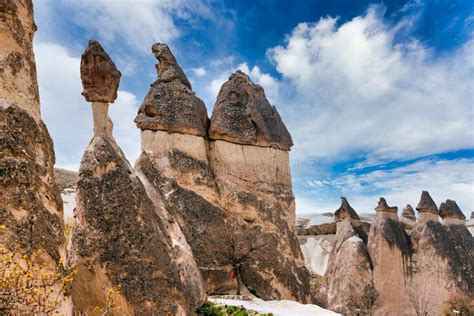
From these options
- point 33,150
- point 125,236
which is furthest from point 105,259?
point 33,150

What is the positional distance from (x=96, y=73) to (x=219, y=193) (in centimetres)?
602

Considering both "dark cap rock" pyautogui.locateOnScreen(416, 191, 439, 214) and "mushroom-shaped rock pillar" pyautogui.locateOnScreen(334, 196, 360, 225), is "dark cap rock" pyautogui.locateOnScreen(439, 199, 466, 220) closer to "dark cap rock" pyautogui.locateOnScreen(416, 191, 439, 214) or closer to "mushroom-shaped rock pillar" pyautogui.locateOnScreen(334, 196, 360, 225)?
"dark cap rock" pyautogui.locateOnScreen(416, 191, 439, 214)

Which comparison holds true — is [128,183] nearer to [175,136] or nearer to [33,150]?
[33,150]

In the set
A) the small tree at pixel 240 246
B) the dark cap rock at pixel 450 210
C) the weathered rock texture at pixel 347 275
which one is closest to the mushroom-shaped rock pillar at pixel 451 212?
the dark cap rock at pixel 450 210

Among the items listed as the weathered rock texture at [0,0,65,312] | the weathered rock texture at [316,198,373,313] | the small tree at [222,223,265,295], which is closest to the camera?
the weathered rock texture at [0,0,65,312]

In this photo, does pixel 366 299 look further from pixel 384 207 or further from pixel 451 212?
pixel 451 212

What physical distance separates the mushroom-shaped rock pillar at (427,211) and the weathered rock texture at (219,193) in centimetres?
486

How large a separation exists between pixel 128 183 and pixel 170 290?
5.32 feet

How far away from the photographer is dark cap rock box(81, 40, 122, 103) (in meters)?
7.12

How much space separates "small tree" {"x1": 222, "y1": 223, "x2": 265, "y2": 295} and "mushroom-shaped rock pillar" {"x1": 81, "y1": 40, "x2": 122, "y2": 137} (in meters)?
5.82

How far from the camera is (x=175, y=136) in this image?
12.2 metres

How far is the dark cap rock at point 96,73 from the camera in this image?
712cm

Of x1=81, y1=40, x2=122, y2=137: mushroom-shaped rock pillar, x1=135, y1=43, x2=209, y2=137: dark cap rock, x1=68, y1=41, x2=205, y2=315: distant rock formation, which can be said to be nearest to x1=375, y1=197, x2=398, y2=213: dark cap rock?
x1=135, y1=43, x2=209, y2=137: dark cap rock

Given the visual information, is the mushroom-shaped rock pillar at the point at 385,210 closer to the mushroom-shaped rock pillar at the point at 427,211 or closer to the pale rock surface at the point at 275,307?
the mushroom-shaped rock pillar at the point at 427,211
